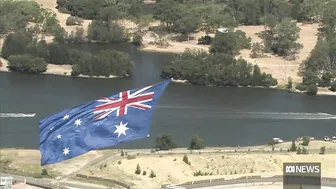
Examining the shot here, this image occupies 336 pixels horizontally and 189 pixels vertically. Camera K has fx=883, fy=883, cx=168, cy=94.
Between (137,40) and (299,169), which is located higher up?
(299,169)

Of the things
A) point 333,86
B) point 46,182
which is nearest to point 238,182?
point 46,182

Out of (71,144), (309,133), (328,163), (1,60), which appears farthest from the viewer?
(1,60)

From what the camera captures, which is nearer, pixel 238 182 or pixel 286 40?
pixel 238 182

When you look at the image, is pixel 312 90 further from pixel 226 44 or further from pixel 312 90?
pixel 226 44

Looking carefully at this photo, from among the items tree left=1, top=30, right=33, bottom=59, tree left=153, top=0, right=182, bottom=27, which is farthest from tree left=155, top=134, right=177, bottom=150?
tree left=153, top=0, right=182, bottom=27

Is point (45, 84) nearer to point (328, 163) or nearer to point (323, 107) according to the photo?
point (323, 107)

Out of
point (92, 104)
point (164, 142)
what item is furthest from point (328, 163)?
point (92, 104)

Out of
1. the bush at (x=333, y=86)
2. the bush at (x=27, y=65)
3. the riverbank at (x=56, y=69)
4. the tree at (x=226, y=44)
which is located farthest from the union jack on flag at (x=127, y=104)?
the tree at (x=226, y=44)
